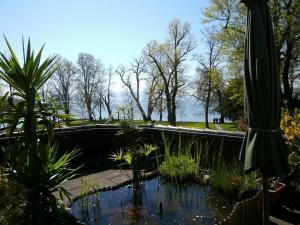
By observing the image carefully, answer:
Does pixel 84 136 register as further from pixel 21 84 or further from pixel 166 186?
pixel 21 84

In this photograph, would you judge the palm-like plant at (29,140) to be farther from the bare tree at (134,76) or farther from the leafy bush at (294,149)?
the bare tree at (134,76)

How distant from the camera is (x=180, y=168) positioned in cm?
579

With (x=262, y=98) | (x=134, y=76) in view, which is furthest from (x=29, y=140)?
(x=134, y=76)

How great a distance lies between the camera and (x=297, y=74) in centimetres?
1736

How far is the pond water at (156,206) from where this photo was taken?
4188 millimetres

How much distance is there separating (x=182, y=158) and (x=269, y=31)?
342cm

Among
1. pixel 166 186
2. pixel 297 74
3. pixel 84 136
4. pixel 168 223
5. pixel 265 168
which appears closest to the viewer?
pixel 265 168

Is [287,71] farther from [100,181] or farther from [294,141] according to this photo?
[100,181]

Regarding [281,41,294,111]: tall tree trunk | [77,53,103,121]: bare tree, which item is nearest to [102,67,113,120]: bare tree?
[77,53,103,121]: bare tree

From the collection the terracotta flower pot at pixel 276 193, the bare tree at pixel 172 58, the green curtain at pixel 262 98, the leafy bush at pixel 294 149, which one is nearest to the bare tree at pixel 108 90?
the bare tree at pixel 172 58

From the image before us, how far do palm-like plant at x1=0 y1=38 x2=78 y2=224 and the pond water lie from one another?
865mm

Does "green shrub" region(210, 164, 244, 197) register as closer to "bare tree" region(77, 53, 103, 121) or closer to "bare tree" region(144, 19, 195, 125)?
"bare tree" region(144, 19, 195, 125)

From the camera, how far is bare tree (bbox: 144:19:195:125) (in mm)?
27703

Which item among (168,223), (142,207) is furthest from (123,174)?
(168,223)
